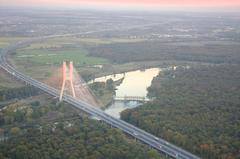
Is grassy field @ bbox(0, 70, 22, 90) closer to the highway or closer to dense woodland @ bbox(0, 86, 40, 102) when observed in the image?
the highway

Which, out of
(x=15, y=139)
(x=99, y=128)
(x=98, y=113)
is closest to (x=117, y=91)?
(x=98, y=113)

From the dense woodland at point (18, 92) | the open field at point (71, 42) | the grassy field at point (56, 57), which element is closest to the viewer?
the dense woodland at point (18, 92)

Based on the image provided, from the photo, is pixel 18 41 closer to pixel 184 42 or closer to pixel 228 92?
pixel 184 42

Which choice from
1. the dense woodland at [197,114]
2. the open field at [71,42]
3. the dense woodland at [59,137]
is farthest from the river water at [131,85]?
the open field at [71,42]

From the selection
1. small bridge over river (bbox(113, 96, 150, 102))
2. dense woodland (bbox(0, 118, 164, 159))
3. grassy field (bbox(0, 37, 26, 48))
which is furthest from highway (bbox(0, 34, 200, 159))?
grassy field (bbox(0, 37, 26, 48))

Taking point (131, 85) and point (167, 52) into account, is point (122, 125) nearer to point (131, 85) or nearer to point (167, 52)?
point (131, 85)

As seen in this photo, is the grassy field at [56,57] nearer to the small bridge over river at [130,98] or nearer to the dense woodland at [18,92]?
the dense woodland at [18,92]
